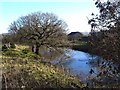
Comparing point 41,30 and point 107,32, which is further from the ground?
point 41,30

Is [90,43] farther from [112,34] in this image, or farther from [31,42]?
[31,42]

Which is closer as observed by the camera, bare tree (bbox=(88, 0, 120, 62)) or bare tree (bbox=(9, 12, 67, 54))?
bare tree (bbox=(88, 0, 120, 62))

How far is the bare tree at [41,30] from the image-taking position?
1328 inches

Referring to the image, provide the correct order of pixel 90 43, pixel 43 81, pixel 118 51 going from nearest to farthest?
1. pixel 118 51
2. pixel 90 43
3. pixel 43 81

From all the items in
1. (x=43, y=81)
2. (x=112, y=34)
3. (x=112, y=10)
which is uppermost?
(x=112, y=10)

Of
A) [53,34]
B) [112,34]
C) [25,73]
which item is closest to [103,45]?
[112,34]

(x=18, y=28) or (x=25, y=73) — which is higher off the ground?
(x=18, y=28)

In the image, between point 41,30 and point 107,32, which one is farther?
point 41,30

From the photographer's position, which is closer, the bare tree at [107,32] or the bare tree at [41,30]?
the bare tree at [107,32]

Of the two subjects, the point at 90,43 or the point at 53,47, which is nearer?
the point at 90,43

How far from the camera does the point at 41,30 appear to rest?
33906mm

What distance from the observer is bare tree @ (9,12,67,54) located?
1328 inches

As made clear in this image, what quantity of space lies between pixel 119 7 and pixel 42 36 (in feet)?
86.2

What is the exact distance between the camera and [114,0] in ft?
27.6
